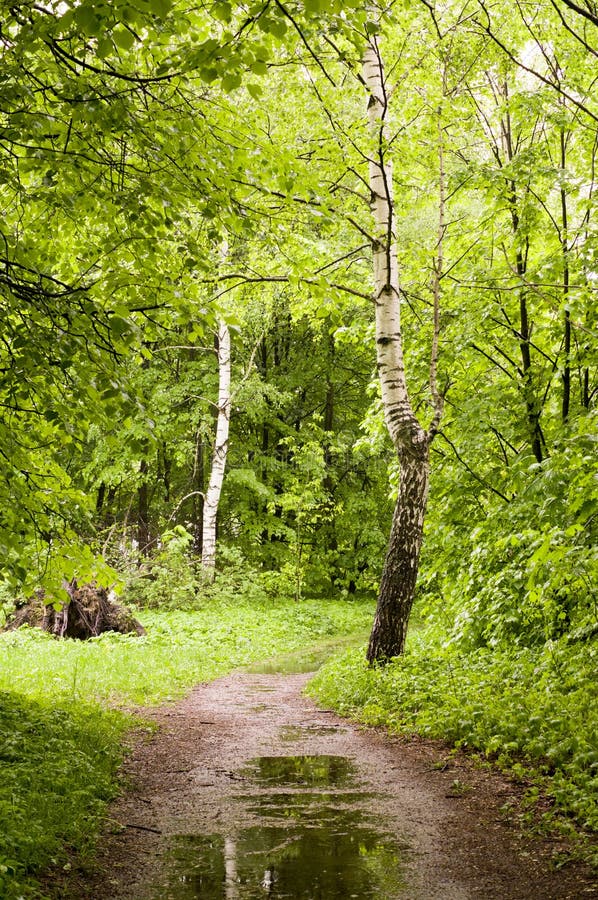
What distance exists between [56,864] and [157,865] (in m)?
0.56

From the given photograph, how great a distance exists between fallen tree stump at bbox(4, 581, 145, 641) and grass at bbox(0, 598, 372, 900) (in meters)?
0.61

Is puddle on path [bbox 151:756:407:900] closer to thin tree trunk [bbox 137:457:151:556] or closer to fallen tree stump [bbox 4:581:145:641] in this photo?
fallen tree stump [bbox 4:581:145:641]

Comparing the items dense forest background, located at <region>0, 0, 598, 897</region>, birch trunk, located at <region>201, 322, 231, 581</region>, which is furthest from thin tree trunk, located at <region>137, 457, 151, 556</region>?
dense forest background, located at <region>0, 0, 598, 897</region>

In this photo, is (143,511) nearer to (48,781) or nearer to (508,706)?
(508,706)

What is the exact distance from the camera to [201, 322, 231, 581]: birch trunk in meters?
22.6

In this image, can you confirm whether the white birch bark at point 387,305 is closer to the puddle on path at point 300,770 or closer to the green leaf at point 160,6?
the puddle on path at point 300,770

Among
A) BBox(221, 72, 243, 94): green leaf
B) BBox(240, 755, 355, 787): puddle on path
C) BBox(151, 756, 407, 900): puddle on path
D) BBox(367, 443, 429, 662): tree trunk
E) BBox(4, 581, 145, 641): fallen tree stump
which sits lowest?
BBox(4, 581, 145, 641): fallen tree stump

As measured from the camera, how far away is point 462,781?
564cm

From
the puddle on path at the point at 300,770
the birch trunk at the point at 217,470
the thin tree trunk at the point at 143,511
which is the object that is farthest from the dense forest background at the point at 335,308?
the thin tree trunk at the point at 143,511

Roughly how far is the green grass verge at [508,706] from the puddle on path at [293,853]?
1.26 m

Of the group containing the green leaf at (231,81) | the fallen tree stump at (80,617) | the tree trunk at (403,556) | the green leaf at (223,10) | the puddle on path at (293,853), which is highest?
the green leaf at (223,10)

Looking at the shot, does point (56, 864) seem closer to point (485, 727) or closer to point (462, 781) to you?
point (462, 781)

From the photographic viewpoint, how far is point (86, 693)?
9.09 metres

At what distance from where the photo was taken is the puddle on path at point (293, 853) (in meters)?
3.63
